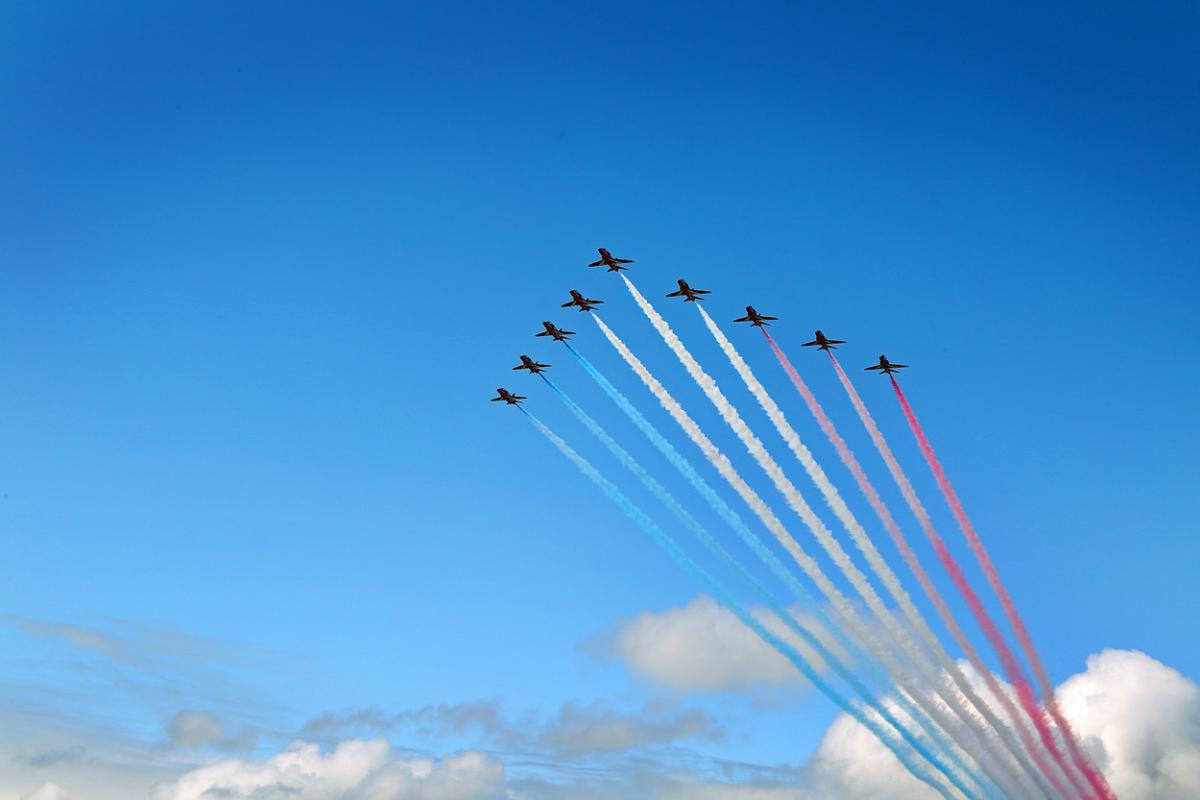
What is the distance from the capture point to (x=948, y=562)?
112 metres

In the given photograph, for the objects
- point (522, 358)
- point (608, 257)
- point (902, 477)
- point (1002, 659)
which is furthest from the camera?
point (522, 358)

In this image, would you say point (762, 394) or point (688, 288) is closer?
point (762, 394)

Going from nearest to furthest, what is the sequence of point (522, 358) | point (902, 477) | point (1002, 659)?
1. point (1002, 659)
2. point (902, 477)
3. point (522, 358)

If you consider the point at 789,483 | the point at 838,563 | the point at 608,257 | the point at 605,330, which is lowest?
the point at 838,563

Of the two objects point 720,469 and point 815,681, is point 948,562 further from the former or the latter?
point 720,469

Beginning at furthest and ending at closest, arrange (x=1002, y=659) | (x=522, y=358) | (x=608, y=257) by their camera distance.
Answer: (x=522, y=358) < (x=608, y=257) < (x=1002, y=659)

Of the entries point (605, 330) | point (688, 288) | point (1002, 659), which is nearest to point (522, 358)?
point (605, 330)

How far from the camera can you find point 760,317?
130 metres

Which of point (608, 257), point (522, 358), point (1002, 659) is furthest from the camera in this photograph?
point (522, 358)

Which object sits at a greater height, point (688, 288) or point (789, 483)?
point (688, 288)

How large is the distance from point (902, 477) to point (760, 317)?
2763cm

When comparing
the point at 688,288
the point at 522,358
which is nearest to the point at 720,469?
the point at 688,288

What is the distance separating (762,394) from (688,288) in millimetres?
17936

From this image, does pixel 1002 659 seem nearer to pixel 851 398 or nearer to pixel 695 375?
pixel 851 398
